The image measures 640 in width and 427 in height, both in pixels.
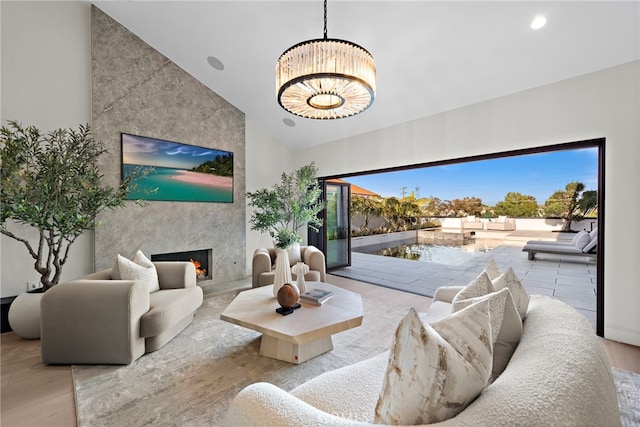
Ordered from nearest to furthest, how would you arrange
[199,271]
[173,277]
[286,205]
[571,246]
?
[173,277], [571,246], [199,271], [286,205]

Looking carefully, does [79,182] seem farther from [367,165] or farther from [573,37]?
[573,37]

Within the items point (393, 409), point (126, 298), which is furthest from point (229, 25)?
point (393, 409)

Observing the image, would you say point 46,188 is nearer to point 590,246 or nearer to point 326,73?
point 326,73

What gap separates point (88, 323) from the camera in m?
2.19

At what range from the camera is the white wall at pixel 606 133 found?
2547 mm

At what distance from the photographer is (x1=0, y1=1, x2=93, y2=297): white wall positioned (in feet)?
10.3

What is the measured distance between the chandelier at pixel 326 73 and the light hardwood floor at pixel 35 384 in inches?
104

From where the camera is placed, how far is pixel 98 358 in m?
2.22

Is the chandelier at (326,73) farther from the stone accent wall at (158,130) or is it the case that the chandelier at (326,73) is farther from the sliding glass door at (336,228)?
the sliding glass door at (336,228)

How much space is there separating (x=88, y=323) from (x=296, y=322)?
67.2 inches

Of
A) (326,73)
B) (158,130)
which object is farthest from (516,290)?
(158,130)

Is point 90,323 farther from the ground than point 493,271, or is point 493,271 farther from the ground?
point 493,271

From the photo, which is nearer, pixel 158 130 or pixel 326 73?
pixel 326 73

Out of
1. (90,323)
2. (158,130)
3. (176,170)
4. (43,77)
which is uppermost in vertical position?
(43,77)
